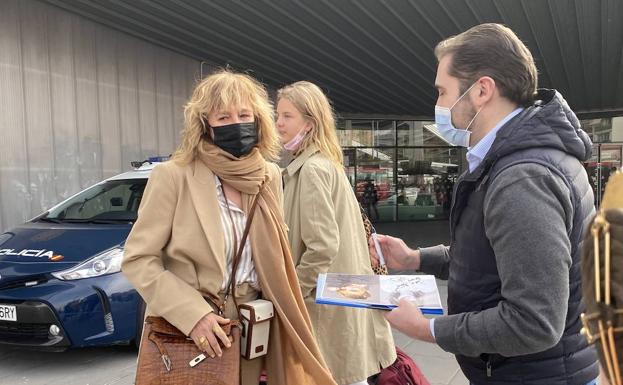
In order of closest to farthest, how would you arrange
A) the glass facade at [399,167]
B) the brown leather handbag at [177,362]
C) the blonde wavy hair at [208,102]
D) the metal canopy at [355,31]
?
the brown leather handbag at [177,362] < the blonde wavy hair at [208,102] < the metal canopy at [355,31] < the glass facade at [399,167]

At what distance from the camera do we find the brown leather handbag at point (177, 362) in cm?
178

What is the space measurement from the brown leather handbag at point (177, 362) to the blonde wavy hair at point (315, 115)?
1.26 metres

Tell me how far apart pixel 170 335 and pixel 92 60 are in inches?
321

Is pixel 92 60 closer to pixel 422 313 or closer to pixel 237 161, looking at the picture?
pixel 237 161

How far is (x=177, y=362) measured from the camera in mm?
1804

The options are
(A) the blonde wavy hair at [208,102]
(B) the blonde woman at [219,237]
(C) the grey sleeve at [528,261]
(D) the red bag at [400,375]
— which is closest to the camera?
(C) the grey sleeve at [528,261]

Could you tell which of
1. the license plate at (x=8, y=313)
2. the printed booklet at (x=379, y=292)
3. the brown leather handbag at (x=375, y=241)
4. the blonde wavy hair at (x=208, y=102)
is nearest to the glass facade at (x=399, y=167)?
the license plate at (x=8, y=313)

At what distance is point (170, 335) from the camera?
1864 millimetres

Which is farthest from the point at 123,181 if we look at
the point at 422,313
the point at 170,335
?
the point at 422,313

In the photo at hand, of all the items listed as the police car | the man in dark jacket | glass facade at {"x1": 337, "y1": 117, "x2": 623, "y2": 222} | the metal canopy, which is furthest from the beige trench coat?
glass facade at {"x1": 337, "y1": 117, "x2": 623, "y2": 222}

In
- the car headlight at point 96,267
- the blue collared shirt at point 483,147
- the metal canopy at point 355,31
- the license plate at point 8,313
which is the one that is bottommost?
the license plate at point 8,313

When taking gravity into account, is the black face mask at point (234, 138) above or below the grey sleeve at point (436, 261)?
above

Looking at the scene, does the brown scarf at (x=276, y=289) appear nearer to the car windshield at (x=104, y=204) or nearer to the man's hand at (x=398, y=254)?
the man's hand at (x=398, y=254)

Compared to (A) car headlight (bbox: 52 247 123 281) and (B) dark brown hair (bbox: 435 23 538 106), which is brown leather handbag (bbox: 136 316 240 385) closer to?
(B) dark brown hair (bbox: 435 23 538 106)
